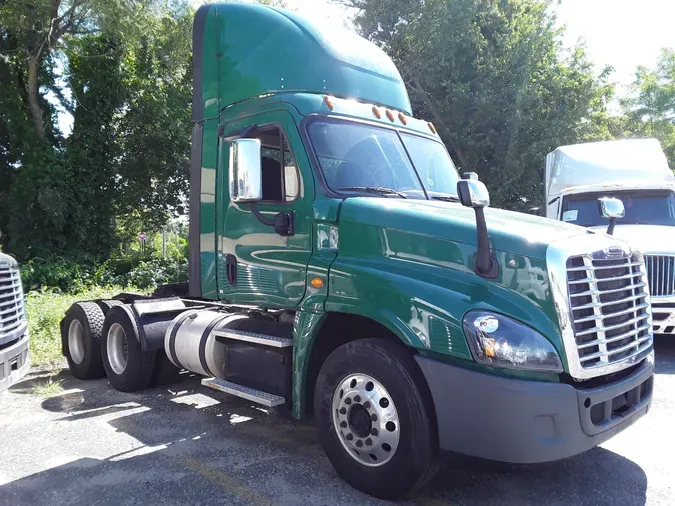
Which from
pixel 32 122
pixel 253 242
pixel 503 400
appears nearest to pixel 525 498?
pixel 503 400

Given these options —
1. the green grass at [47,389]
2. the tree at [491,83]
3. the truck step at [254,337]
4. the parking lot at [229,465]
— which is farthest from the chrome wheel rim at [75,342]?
the tree at [491,83]

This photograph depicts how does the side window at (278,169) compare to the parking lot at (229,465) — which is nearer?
the parking lot at (229,465)

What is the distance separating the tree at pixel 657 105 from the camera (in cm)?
2736

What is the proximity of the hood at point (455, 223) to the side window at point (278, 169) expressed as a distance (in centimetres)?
57

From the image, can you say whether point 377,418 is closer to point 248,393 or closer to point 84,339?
point 248,393

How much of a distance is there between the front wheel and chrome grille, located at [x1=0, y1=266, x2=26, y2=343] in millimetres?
2701

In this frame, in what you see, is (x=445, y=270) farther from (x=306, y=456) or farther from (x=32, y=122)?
(x=32, y=122)

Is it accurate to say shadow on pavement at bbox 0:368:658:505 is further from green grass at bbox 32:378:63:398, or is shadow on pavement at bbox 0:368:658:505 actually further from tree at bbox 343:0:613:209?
tree at bbox 343:0:613:209

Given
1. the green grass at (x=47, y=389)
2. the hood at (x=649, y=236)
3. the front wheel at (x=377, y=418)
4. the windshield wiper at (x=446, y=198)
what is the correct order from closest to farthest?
1. the front wheel at (x=377, y=418)
2. the windshield wiper at (x=446, y=198)
3. the green grass at (x=47, y=389)
4. the hood at (x=649, y=236)

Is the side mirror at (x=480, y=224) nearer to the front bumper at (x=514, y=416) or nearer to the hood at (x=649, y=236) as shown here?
the front bumper at (x=514, y=416)

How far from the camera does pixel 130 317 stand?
6465mm

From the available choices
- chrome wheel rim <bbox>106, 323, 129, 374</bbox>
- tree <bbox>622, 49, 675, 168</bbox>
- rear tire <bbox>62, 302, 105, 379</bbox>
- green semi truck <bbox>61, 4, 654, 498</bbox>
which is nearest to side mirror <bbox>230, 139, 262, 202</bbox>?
green semi truck <bbox>61, 4, 654, 498</bbox>

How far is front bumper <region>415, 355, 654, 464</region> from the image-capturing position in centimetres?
324

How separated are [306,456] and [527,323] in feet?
7.42
